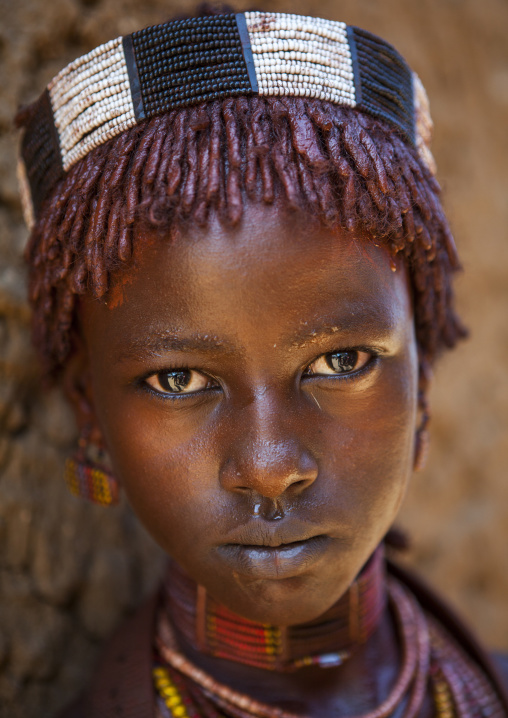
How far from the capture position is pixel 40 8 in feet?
5.14

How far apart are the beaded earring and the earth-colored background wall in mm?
224

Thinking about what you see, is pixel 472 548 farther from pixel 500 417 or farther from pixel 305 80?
pixel 305 80

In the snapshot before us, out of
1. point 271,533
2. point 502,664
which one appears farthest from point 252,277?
point 502,664

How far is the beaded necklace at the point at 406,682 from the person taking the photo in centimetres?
125

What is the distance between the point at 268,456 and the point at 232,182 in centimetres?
38

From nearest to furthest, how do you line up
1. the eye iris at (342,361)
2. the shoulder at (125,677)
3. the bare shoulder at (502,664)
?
the eye iris at (342,361) → the shoulder at (125,677) → the bare shoulder at (502,664)

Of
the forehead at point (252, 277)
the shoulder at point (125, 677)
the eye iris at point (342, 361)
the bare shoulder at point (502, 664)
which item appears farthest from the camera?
the bare shoulder at point (502, 664)

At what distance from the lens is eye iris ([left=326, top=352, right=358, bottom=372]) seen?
1.08 m

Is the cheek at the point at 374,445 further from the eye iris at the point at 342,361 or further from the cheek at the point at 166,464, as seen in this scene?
the cheek at the point at 166,464

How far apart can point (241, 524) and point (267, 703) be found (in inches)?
16.7

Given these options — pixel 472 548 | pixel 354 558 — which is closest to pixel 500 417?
pixel 472 548

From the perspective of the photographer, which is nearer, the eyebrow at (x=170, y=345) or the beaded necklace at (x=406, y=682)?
the eyebrow at (x=170, y=345)

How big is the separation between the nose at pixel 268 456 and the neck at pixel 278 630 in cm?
35

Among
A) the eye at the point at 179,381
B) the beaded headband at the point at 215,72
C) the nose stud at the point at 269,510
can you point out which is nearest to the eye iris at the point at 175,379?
the eye at the point at 179,381
